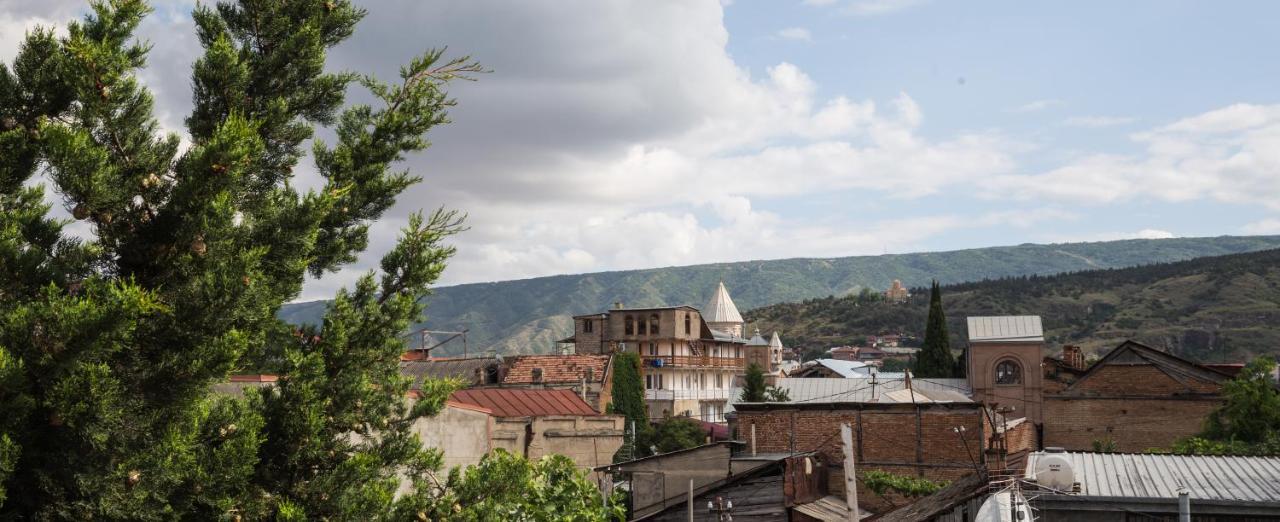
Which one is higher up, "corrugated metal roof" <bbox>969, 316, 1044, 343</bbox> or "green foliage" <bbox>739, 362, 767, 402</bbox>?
"corrugated metal roof" <bbox>969, 316, 1044, 343</bbox>

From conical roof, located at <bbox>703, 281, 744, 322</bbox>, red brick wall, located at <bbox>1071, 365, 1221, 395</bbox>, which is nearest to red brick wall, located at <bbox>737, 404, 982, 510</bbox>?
red brick wall, located at <bbox>1071, 365, 1221, 395</bbox>

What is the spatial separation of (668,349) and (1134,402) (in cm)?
5252

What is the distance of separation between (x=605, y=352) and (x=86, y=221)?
84596 millimetres

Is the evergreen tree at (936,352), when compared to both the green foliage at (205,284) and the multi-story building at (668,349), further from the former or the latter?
the green foliage at (205,284)

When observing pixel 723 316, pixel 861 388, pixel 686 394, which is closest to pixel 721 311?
pixel 723 316

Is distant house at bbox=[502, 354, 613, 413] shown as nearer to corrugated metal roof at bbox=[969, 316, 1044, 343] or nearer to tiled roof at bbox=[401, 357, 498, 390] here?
tiled roof at bbox=[401, 357, 498, 390]

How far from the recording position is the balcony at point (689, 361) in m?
90.9

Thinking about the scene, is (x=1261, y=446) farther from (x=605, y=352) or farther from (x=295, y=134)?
(x=605, y=352)

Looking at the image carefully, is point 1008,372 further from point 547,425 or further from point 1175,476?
point 1175,476

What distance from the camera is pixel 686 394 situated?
9388cm

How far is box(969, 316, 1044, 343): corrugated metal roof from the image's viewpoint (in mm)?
58625

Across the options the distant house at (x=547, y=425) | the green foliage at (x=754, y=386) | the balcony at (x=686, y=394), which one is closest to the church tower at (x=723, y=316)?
the balcony at (x=686, y=394)

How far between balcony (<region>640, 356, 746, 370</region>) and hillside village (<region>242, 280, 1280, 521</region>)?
955 inches

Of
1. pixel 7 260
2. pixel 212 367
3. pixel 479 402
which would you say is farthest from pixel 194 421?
pixel 479 402
